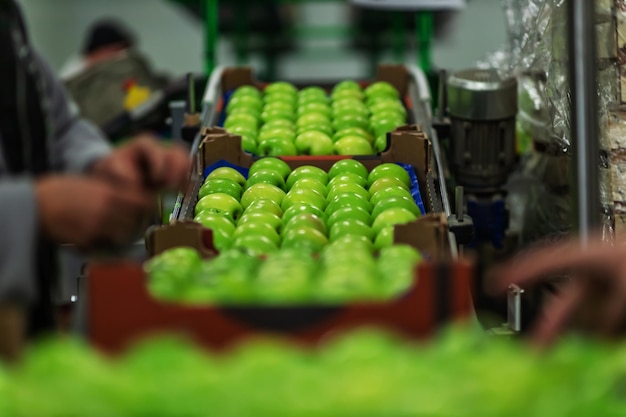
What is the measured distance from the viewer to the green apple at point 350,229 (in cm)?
269

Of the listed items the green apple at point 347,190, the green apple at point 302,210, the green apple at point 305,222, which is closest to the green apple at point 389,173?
the green apple at point 347,190

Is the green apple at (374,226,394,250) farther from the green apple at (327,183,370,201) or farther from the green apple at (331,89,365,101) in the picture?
the green apple at (331,89,365,101)

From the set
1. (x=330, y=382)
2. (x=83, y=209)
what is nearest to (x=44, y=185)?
(x=83, y=209)

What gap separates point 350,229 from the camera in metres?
2.71

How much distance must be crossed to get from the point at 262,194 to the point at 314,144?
600 mm

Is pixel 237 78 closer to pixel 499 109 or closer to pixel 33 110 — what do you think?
pixel 499 109

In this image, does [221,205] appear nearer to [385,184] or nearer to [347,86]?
[385,184]

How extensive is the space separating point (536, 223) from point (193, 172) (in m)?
1.57

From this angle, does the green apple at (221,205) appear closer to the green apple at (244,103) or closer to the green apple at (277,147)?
the green apple at (277,147)

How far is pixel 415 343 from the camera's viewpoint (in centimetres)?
180

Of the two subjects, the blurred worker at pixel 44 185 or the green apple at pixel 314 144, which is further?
the green apple at pixel 314 144

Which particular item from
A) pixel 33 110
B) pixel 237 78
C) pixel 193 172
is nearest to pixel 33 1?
pixel 237 78

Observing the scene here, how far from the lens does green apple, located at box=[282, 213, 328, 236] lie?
2719mm

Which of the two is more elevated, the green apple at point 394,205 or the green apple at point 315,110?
the green apple at point 315,110
